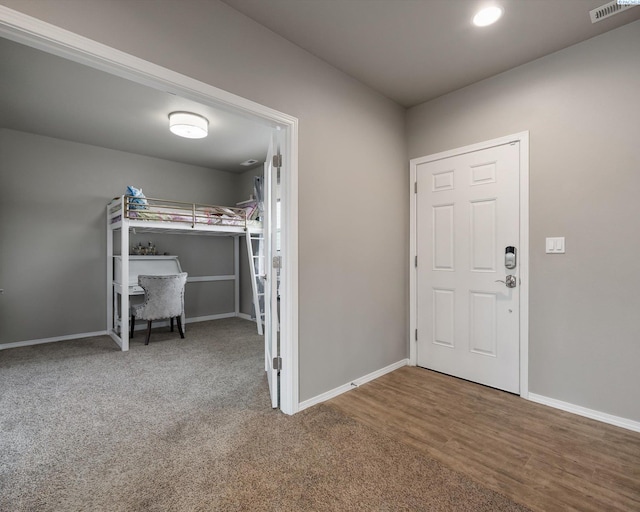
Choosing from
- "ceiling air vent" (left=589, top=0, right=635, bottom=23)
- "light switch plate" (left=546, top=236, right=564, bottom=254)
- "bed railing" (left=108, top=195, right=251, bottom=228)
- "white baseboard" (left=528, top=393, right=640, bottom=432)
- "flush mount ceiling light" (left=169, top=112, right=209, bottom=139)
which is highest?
"ceiling air vent" (left=589, top=0, right=635, bottom=23)

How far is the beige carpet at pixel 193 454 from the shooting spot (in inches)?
57.0

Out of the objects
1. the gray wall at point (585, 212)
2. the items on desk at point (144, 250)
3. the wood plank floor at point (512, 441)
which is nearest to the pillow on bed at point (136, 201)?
the items on desk at point (144, 250)

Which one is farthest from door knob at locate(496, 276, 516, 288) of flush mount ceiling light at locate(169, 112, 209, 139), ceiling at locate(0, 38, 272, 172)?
flush mount ceiling light at locate(169, 112, 209, 139)

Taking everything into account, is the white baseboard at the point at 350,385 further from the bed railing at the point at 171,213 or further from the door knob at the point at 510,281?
the bed railing at the point at 171,213

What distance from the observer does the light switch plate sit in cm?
234

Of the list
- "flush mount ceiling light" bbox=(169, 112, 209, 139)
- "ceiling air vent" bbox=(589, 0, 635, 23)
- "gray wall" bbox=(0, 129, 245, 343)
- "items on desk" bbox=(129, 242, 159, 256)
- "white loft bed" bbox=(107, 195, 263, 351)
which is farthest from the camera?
"items on desk" bbox=(129, 242, 159, 256)

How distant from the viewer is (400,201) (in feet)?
10.6

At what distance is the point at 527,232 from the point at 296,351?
6.60 feet

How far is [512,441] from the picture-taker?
1.91m

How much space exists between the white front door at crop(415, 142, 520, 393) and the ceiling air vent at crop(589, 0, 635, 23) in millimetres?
837

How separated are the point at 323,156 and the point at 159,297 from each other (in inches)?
114

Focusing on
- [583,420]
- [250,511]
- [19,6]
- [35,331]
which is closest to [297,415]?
[250,511]

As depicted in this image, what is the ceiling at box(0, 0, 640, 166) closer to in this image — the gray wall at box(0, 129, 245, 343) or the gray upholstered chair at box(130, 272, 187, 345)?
the gray wall at box(0, 129, 245, 343)

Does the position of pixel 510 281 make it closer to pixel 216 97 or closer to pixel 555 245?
pixel 555 245
